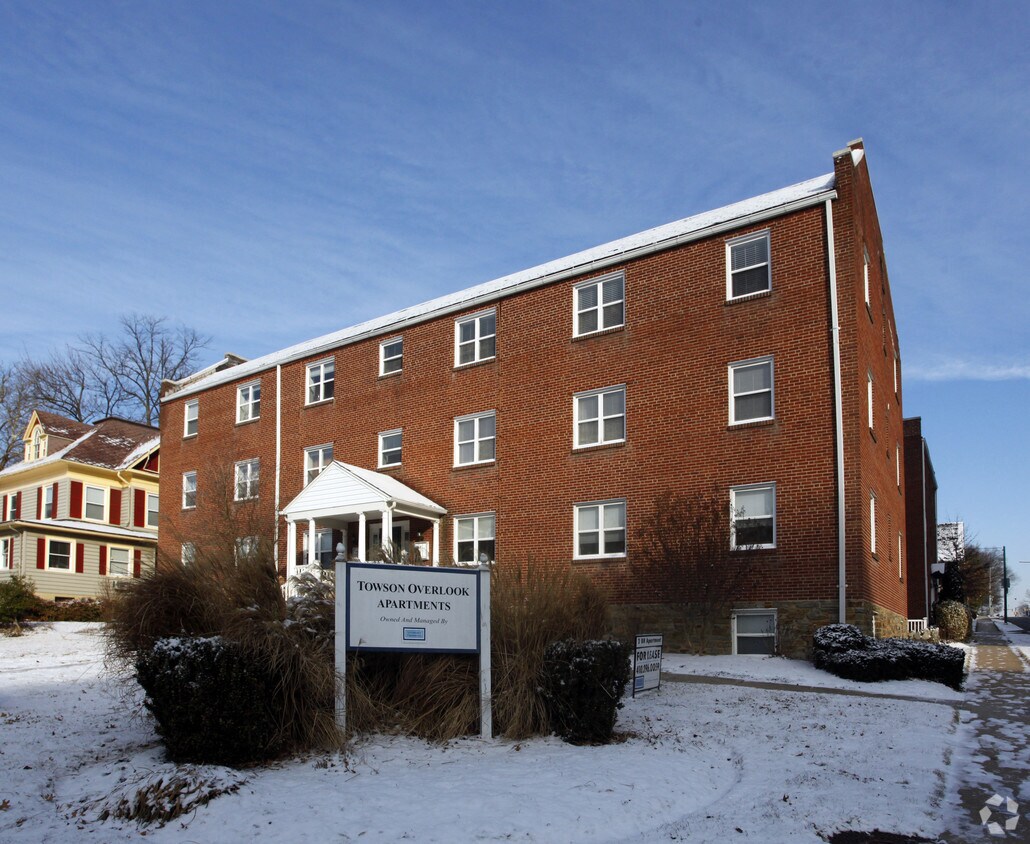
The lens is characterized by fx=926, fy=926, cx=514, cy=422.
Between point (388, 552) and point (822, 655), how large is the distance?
9.36m

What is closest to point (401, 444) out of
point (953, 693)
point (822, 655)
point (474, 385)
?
point (474, 385)

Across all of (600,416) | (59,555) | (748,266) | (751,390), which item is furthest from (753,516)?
(59,555)

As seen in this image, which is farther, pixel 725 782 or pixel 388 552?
pixel 388 552

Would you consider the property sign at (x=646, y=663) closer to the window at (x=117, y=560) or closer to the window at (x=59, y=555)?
the window at (x=59, y=555)

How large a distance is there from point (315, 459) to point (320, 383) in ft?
8.06

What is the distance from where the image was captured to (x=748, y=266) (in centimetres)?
2097

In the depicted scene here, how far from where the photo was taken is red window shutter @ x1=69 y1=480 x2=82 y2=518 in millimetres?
39625

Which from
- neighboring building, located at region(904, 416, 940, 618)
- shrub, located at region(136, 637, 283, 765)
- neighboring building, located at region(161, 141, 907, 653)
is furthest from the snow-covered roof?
neighboring building, located at region(904, 416, 940, 618)

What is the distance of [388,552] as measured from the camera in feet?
38.0

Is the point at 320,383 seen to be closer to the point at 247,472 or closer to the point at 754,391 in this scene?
the point at 247,472

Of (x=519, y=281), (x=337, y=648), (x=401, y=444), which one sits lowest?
(x=337, y=648)

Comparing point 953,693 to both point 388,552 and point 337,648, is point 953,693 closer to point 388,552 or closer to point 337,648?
point 388,552

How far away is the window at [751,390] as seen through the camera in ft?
66.1

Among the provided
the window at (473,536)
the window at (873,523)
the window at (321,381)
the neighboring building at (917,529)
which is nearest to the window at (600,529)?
the window at (473,536)
